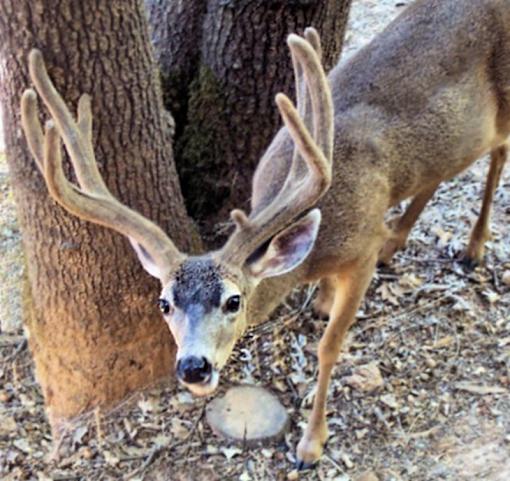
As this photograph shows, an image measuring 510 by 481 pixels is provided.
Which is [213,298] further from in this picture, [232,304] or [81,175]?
[81,175]

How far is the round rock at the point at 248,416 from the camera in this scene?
439cm

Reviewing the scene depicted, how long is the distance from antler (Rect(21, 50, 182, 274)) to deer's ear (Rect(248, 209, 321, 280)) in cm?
35

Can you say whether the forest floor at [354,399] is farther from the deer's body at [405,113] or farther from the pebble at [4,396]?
the deer's body at [405,113]

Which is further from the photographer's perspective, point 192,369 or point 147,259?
point 147,259

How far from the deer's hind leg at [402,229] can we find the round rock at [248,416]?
4.06 feet

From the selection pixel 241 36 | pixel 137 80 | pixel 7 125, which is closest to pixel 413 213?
pixel 241 36

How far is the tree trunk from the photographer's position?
145 inches

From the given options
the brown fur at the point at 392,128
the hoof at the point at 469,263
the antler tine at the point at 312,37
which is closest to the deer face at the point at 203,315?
the brown fur at the point at 392,128

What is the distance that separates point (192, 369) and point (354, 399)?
1.65m

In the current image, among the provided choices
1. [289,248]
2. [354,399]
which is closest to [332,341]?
[354,399]

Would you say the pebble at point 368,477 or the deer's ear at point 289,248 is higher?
the deer's ear at point 289,248

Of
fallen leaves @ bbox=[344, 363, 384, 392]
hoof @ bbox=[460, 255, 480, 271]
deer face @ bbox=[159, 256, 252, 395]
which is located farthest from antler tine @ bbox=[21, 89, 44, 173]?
hoof @ bbox=[460, 255, 480, 271]

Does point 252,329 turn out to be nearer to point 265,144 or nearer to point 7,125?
point 265,144

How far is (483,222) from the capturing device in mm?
5332
